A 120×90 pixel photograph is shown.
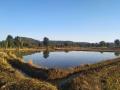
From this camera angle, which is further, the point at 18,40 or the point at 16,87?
the point at 18,40

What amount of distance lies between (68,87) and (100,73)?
6163 mm

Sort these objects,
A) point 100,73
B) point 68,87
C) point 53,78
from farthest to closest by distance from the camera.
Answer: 1. point 53,78
2. point 100,73
3. point 68,87

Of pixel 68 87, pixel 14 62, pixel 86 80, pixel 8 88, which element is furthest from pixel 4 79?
pixel 14 62

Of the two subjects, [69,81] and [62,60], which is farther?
[62,60]

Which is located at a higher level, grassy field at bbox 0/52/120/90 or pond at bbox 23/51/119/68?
grassy field at bbox 0/52/120/90

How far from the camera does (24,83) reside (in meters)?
21.0

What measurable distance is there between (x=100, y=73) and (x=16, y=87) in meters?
10.6

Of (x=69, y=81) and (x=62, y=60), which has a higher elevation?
(x=69, y=81)

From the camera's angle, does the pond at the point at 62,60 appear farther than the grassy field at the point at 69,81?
Yes

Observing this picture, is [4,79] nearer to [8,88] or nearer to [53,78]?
[8,88]

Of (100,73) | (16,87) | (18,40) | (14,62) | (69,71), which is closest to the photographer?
(16,87)

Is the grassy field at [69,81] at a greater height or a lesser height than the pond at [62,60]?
greater

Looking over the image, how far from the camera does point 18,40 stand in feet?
533

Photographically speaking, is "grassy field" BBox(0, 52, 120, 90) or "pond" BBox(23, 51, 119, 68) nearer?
"grassy field" BBox(0, 52, 120, 90)
